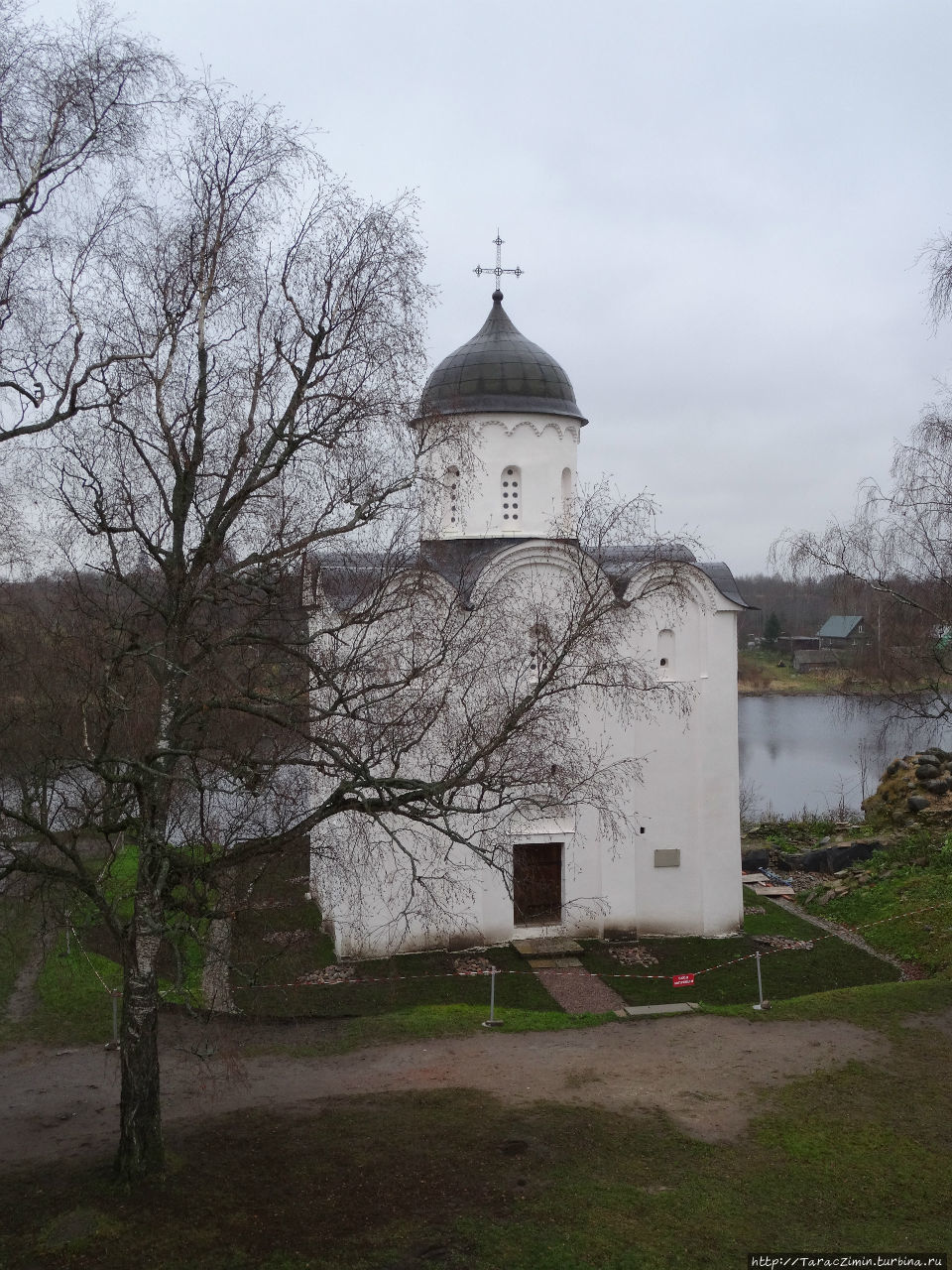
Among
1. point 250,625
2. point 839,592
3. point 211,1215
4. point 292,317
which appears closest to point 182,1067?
point 211,1215

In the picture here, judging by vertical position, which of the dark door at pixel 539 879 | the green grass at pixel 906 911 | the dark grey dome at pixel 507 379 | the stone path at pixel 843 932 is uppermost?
the dark grey dome at pixel 507 379

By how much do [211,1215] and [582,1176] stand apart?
2506 mm

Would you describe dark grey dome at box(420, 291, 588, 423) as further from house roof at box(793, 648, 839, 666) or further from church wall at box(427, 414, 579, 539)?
house roof at box(793, 648, 839, 666)

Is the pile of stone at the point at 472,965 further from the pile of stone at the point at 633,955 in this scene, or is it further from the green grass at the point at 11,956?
the green grass at the point at 11,956

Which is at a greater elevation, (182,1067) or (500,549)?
(500,549)

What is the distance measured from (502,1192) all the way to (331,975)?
5.67 meters

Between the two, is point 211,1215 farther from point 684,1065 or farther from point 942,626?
point 942,626

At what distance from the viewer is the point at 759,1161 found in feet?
25.9

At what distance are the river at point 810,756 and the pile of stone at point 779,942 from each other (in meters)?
10.5

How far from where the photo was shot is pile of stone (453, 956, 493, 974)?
13.0m


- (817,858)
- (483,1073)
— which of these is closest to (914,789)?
(817,858)

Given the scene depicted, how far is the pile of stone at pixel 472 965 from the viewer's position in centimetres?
1295

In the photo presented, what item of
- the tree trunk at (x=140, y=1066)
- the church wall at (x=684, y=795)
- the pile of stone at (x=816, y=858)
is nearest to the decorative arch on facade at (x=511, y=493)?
the church wall at (x=684, y=795)

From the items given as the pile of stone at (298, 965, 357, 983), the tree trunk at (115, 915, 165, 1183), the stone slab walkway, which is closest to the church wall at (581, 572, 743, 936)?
the stone slab walkway
